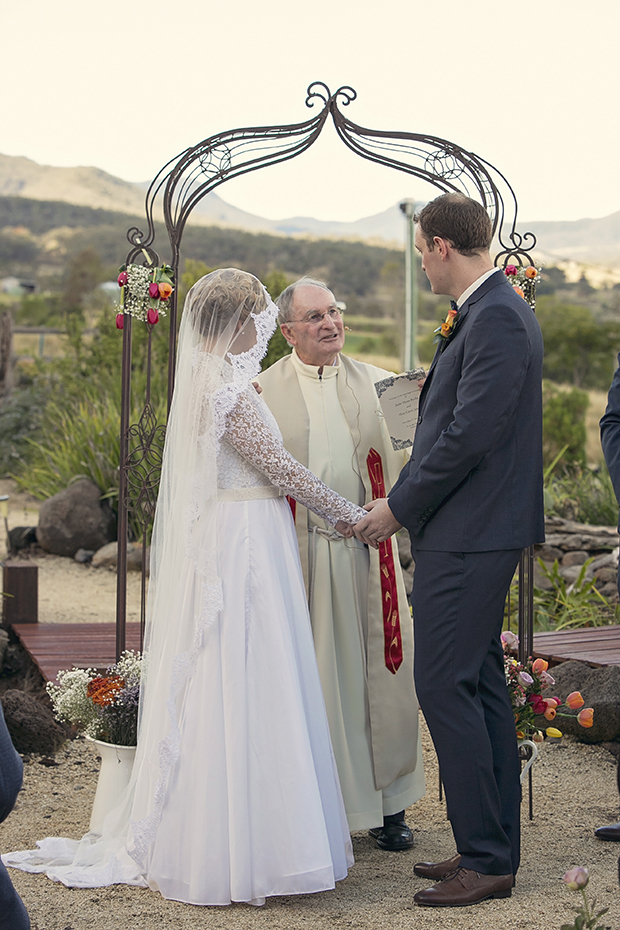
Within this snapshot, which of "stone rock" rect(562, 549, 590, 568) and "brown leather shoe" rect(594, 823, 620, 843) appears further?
"stone rock" rect(562, 549, 590, 568)

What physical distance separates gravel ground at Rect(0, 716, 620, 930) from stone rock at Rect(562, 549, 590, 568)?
13.6 feet

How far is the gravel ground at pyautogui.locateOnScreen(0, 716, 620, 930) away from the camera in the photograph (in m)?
2.82

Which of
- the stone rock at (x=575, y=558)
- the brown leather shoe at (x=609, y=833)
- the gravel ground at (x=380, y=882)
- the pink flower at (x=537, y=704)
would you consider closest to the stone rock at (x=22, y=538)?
the stone rock at (x=575, y=558)

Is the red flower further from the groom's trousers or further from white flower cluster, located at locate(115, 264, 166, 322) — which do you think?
the groom's trousers

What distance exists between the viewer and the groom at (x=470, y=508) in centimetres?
284

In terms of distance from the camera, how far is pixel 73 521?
1030 cm

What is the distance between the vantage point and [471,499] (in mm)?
2883

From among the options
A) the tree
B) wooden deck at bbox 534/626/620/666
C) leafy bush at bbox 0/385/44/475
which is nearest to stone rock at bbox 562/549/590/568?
wooden deck at bbox 534/626/620/666

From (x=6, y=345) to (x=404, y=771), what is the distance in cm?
1741

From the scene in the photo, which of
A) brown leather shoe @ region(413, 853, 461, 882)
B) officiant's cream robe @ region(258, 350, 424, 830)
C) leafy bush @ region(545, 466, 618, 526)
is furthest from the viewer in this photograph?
leafy bush @ region(545, 466, 618, 526)

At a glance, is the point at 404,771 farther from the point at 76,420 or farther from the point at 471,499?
the point at 76,420

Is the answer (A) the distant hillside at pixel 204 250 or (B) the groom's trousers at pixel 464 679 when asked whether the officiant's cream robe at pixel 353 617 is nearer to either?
(B) the groom's trousers at pixel 464 679

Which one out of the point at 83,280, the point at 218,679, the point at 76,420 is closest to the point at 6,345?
the point at 76,420

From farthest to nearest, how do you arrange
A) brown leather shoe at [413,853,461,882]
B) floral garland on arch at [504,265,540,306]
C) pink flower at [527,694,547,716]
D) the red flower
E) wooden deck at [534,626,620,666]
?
wooden deck at [534,626,620,666] < floral garland on arch at [504,265,540,306] < the red flower < pink flower at [527,694,547,716] < brown leather shoe at [413,853,461,882]
